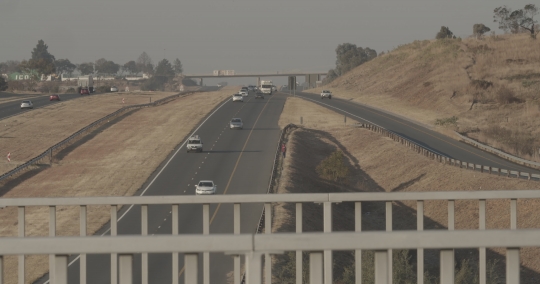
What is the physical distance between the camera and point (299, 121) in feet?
370

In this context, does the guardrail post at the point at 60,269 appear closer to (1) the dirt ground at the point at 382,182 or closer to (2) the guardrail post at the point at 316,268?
(2) the guardrail post at the point at 316,268

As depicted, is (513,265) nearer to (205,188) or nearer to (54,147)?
(205,188)

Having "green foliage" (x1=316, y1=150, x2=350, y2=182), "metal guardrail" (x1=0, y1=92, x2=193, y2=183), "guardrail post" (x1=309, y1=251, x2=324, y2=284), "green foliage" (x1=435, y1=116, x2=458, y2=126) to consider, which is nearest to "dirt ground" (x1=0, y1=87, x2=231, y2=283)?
"metal guardrail" (x1=0, y1=92, x2=193, y2=183)

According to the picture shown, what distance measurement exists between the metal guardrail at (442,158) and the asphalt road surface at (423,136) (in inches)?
73.3

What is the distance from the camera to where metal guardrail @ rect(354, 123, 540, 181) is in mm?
63147

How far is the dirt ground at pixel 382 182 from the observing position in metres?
51.9

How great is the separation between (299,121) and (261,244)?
338 ft

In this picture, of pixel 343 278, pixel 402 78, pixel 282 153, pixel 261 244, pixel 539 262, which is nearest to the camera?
pixel 261 244

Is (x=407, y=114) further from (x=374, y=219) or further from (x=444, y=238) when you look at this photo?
(x=444, y=238)

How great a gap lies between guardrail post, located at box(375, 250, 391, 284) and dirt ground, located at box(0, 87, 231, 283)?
30507 millimetres

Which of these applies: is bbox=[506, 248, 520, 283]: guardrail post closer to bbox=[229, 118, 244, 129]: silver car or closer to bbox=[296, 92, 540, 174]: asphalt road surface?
bbox=[296, 92, 540, 174]: asphalt road surface

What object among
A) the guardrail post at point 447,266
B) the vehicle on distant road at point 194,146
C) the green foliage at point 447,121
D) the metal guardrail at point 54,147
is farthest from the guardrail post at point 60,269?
the green foliage at point 447,121

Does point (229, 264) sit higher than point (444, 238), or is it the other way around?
point (444, 238)

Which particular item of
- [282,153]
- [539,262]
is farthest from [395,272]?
[282,153]
